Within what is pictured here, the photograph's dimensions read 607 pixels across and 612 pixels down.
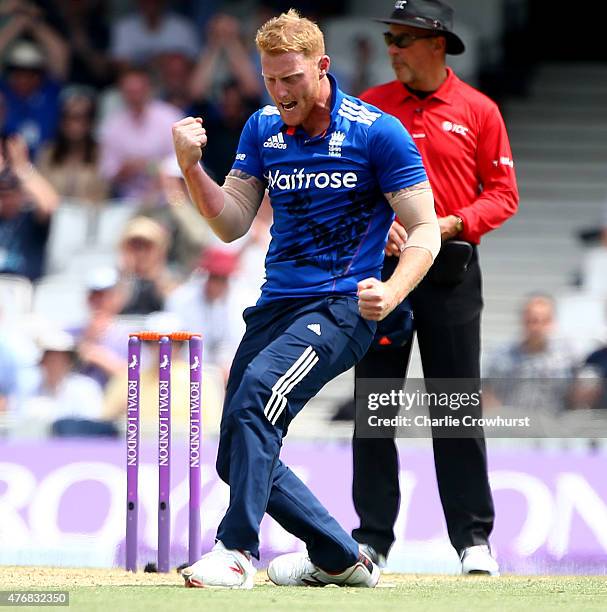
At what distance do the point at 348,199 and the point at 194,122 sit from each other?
24.2 inches

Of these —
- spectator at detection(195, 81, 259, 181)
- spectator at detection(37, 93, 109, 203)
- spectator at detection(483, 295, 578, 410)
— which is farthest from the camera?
spectator at detection(37, 93, 109, 203)

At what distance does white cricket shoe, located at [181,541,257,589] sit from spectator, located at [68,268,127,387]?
434 centimetres

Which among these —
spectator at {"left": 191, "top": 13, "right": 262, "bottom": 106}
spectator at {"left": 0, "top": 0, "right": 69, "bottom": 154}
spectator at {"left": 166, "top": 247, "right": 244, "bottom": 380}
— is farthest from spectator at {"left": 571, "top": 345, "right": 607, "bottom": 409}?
spectator at {"left": 0, "top": 0, "right": 69, "bottom": 154}

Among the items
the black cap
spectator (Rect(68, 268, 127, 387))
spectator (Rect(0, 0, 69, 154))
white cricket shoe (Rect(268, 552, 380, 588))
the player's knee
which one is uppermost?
the black cap

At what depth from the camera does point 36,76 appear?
1289 cm

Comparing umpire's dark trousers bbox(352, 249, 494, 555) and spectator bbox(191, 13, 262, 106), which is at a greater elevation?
spectator bbox(191, 13, 262, 106)

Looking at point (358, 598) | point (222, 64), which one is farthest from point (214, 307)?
point (358, 598)


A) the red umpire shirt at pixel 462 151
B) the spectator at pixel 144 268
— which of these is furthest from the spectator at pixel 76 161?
the red umpire shirt at pixel 462 151

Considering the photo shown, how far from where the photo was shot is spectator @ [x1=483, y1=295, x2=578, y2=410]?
8727 millimetres

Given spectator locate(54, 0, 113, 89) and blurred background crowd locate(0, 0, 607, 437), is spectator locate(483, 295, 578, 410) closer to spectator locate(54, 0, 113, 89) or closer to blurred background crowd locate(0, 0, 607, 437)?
blurred background crowd locate(0, 0, 607, 437)

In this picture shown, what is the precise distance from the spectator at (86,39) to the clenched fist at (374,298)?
8598 mm

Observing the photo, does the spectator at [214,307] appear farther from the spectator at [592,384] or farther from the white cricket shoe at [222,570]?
the white cricket shoe at [222,570]

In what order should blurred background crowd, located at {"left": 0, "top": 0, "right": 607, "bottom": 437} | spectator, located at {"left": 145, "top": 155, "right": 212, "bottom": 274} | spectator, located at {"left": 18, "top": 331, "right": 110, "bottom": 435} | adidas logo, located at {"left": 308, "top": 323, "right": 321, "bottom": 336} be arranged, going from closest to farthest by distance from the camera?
adidas logo, located at {"left": 308, "top": 323, "right": 321, "bottom": 336}, spectator, located at {"left": 18, "top": 331, "right": 110, "bottom": 435}, blurred background crowd, located at {"left": 0, "top": 0, "right": 607, "bottom": 437}, spectator, located at {"left": 145, "top": 155, "right": 212, "bottom": 274}

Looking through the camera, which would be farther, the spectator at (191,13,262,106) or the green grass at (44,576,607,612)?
the spectator at (191,13,262,106)
